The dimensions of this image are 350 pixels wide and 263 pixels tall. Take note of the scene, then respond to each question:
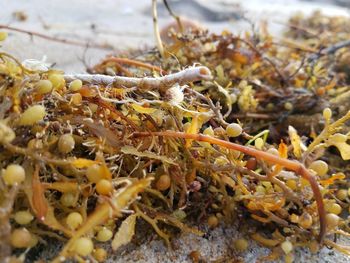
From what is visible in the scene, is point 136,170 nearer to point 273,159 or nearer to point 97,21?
point 273,159

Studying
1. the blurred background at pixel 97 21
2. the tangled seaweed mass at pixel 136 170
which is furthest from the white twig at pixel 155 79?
the blurred background at pixel 97 21

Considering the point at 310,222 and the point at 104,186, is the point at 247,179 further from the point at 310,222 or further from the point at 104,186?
the point at 104,186

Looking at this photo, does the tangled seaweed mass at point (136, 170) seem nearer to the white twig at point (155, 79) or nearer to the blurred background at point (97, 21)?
the white twig at point (155, 79)

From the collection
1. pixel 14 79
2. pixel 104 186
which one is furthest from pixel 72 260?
pixel 14 79

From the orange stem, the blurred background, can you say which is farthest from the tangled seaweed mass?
the blurred background

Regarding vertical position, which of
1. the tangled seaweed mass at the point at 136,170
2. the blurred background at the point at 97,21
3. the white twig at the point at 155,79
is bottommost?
the blurred background at the point at 97,21

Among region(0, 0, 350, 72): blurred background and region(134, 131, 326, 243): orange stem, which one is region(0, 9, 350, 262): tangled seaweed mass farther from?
region(0, 0, 350, 72): blurred background
